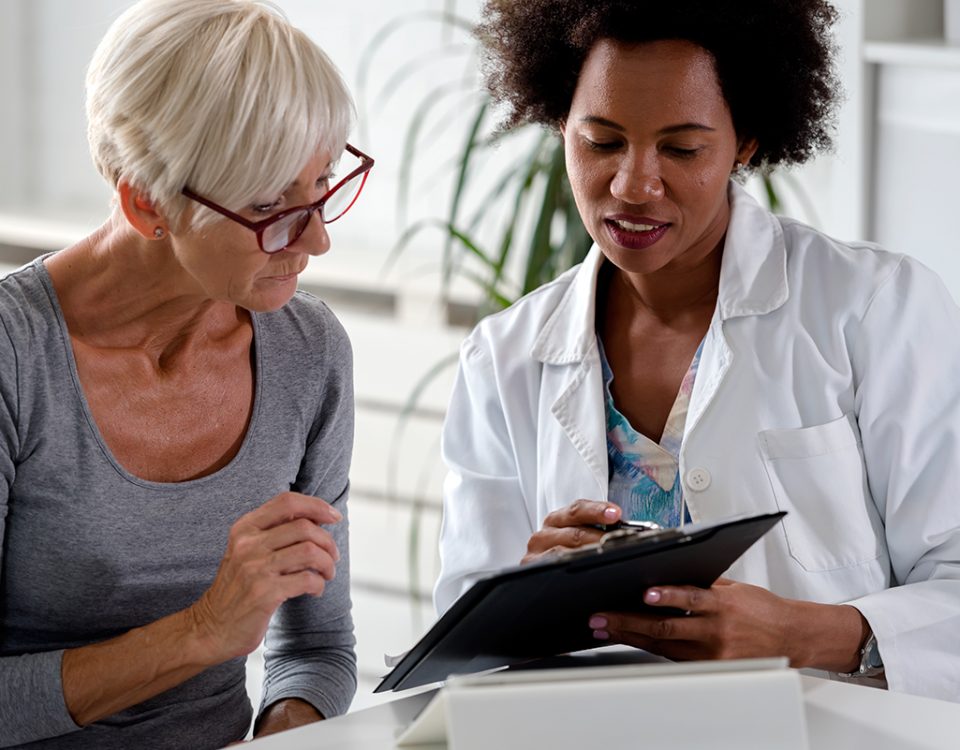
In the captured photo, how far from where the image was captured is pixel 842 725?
114 cm

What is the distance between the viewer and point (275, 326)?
1.74m

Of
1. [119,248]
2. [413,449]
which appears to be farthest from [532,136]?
[119,248]

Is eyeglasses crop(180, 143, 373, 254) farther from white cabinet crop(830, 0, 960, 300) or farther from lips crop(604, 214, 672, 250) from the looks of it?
white cabinet crop(830, 0, 960, 300)

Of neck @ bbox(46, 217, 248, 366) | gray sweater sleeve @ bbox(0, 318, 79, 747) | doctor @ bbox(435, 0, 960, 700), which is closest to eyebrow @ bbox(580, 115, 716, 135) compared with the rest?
doctor @ bbox(435, 0, 960, 700)

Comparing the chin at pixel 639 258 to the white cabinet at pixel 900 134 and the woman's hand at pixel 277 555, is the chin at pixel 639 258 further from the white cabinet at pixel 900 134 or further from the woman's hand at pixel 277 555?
the white cabinet at pixel 900 134

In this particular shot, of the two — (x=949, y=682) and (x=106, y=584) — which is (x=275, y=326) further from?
(x=949, y=682)

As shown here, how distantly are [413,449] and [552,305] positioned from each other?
4.80 ft

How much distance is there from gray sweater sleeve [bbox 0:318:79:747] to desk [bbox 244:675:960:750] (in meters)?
0.39

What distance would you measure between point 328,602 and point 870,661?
670 mm

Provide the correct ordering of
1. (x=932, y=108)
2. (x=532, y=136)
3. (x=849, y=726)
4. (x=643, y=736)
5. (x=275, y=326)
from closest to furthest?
(x=643, y=736), (x=849, y=726), (x=275, y=326), (x=932, y=108), (x=532, y=136)

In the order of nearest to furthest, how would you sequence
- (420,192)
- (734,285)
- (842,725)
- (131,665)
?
(842,725) < (131,665) < (734,285) < (420,192)

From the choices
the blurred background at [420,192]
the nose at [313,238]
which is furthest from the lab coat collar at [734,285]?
the blurred background at [420,192]

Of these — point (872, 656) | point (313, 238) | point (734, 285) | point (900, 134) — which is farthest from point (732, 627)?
point (900, 134)

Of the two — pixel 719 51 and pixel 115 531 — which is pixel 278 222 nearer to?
pixel 115 531
